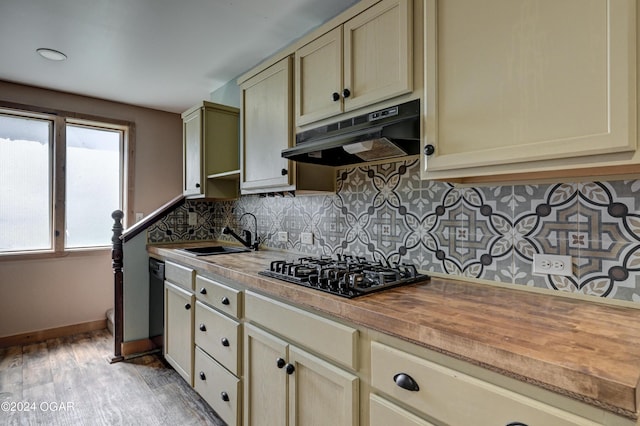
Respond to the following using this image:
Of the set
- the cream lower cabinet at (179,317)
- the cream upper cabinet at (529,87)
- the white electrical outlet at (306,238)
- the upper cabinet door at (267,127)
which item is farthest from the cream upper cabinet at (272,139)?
the cream upper cabinet at (529,87)

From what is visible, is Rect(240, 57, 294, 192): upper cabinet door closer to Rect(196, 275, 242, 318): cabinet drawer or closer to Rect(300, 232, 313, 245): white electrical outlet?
Rect(300, 232, 313, 245): white electrical outlet

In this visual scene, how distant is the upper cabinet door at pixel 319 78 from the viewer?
5.33ft

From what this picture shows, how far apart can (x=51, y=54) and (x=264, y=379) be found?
2.87 meters

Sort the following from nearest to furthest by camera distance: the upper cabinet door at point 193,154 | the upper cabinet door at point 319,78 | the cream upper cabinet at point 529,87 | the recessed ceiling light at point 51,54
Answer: the cream upper cabinet at point 529,87
the upper cabinet door at point 319,78
the recessed ceiling light at point 51,54
the upper cabinet door at point 193,154

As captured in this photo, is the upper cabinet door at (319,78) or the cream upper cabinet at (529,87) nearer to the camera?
the cream upper cabinet at (529,87)

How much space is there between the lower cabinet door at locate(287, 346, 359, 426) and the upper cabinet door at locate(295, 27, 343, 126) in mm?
1111

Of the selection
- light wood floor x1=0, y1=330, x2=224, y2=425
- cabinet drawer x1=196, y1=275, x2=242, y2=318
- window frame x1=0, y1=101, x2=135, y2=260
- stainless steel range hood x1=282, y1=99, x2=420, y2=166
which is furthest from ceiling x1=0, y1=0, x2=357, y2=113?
light wood floor x1=0, y1=330, x2=224, y2=425

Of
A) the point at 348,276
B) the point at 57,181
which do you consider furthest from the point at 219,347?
the point at 57,181

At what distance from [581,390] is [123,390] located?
268 centimetres

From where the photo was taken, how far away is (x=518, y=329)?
0.88 meters

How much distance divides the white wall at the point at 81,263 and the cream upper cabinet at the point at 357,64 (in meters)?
2.86

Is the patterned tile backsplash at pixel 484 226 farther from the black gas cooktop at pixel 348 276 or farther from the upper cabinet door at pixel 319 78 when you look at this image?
the upper cabinet door at pixel 319 78

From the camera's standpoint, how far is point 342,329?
1157 mm

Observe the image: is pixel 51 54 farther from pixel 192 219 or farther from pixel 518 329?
pixel 518 329
